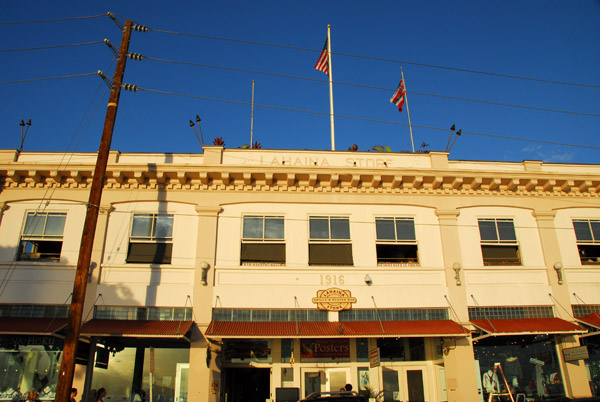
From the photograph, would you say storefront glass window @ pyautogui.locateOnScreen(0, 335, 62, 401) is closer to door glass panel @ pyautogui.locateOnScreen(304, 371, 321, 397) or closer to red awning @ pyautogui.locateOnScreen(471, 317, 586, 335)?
door glass panel @ pyautogui.locateOnScreen(304, 371, 321, 397)

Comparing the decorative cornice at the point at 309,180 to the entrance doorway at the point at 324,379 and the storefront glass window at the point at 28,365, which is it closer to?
the storefront glass window at the point at 28,365

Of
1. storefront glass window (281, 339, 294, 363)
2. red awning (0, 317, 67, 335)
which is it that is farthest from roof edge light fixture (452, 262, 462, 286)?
red awning (0, 317, 67, 335)

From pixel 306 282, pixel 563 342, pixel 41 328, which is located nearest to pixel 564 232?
pixel 563 342

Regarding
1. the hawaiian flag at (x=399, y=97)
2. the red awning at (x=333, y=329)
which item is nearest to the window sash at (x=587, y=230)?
the red awning at (x=333, y=329)

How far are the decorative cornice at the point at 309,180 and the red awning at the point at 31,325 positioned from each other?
5.01 metres

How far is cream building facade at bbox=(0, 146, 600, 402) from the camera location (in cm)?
1681

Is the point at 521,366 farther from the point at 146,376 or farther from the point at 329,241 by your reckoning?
the point at 146,376

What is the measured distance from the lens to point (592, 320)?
17.7 metres

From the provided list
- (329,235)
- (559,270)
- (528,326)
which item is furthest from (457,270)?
(329,235)

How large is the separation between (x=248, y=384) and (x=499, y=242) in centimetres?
1122

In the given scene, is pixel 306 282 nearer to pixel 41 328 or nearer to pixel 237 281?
pixel 237 281

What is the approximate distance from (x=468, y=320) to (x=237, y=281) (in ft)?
27.6

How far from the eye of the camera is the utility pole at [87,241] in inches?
486

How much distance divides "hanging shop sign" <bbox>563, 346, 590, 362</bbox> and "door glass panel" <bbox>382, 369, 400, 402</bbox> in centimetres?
610
